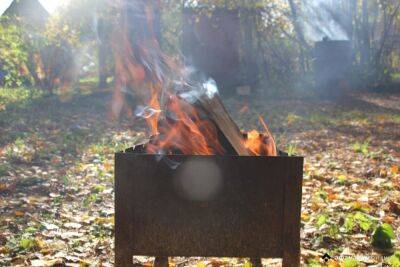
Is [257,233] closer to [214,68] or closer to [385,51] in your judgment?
[214,68]

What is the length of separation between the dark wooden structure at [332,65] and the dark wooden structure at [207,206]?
1216 centimetres

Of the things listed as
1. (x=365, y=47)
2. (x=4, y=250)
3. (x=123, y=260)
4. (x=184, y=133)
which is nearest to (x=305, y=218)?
(x=184, y=133)

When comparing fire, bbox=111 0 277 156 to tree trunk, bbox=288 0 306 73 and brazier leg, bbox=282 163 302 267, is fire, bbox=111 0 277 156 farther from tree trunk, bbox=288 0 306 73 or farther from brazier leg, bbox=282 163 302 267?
tree trunk, bbox=288 0 306 73

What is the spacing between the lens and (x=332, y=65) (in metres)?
14.1

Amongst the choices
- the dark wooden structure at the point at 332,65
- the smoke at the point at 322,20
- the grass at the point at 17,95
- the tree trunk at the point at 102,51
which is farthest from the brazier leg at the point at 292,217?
the smoke at the point at 322,20

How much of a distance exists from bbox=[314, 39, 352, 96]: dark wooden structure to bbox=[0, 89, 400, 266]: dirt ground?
8.86 ft

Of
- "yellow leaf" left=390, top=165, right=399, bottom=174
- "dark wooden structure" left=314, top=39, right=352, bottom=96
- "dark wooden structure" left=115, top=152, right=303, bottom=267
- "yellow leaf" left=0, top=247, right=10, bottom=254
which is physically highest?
"dark wooden structure" left=314, top=39, right=352, bottom=96

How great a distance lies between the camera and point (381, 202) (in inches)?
183

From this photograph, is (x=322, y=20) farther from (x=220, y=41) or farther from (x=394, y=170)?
(x=394, y=170)

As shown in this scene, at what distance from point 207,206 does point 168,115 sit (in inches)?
23.9

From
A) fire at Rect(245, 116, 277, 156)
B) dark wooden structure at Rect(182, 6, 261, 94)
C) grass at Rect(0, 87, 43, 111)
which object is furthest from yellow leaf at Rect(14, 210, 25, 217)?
dark wooden structure at Rect(182, 6, 261, 94)

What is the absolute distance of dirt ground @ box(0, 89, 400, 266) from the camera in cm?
354

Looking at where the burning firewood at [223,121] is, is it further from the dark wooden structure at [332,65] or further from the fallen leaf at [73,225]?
the dark wooden structure at [332,65]

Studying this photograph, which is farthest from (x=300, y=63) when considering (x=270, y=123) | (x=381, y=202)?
(x=381, y=202)
